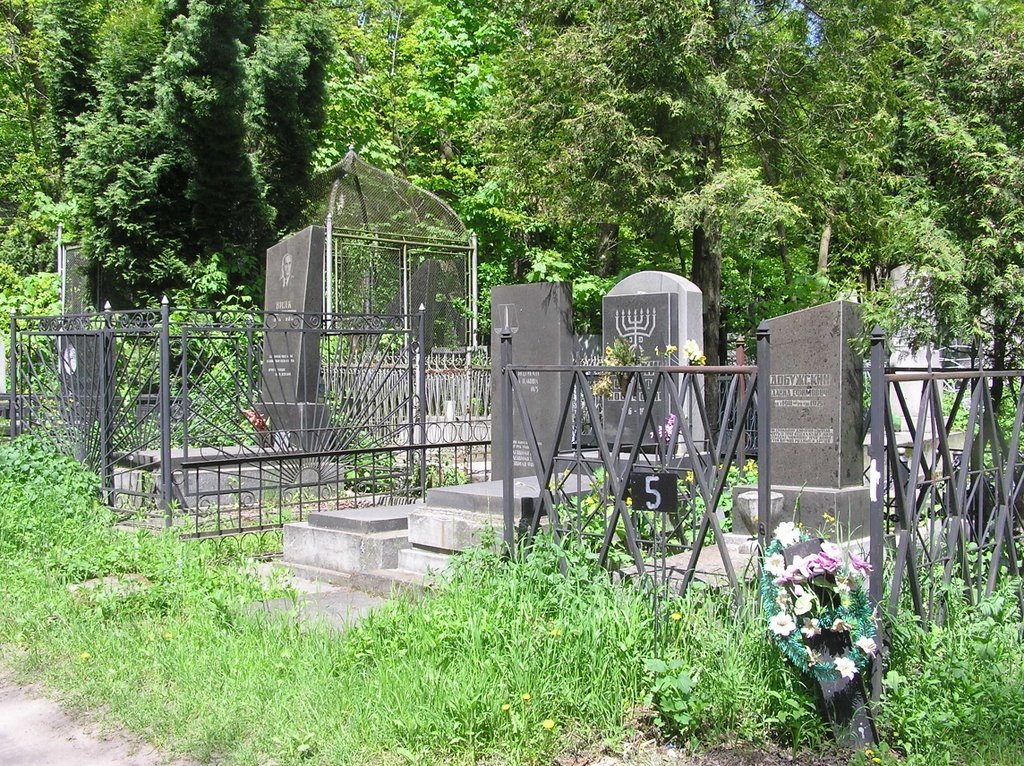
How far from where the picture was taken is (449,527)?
7199mm

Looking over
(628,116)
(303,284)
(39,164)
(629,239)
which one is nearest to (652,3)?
(628,116)

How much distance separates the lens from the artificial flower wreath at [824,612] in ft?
13.6

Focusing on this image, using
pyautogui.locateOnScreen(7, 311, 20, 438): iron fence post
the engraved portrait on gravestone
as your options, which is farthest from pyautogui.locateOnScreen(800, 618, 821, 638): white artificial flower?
the engraved portrait on gravestone

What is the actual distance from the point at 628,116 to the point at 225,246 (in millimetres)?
8615

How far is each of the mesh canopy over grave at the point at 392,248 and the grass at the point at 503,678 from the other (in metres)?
14.0

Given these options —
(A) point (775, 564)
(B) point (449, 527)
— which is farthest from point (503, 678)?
(B) point (449, 527)

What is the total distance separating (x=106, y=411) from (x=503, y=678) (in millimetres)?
7306

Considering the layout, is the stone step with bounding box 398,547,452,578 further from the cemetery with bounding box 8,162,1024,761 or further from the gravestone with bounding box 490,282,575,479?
the gravestone with bounding box 490,282,575,479

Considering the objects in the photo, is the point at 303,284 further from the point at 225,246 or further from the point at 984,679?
the point at 984,679

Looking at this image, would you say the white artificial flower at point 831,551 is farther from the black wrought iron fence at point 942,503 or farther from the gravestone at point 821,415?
the gravestone at point 821,415

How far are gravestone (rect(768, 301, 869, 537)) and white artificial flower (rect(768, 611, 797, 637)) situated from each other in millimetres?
5005

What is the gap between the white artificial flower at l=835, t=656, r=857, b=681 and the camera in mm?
4102

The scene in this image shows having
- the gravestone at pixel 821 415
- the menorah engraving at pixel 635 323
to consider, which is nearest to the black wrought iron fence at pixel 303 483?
A: the menorah engraving at pixel 635 323

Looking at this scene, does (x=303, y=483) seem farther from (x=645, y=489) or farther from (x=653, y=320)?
(x=645, y=489)
